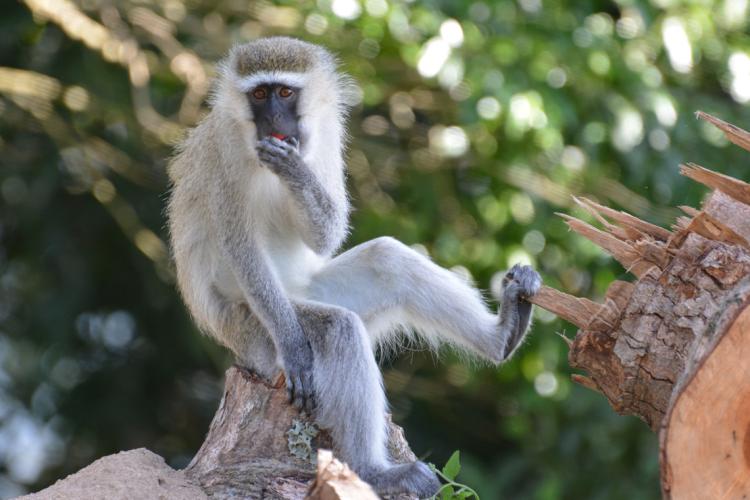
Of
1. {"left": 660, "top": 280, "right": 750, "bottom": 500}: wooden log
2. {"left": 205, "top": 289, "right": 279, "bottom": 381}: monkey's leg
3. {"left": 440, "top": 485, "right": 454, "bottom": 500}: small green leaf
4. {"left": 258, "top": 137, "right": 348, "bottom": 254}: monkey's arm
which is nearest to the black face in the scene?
{"left": 258, "top": 137, "right": 348, "bottom": 254}: monkey's arm

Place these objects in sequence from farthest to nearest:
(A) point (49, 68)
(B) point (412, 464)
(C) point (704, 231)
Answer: (A) point (49, 68) → (B) point (412, 464) → (C) point (704, 231)

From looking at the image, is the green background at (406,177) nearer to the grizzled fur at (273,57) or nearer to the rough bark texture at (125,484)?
the grizzled fur at (273,57)

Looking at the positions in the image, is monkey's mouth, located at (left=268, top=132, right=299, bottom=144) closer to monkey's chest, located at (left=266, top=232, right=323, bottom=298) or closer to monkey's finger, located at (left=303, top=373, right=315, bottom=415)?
monkey's chest, located at (left=266, top=232, right=323, bottom=298)

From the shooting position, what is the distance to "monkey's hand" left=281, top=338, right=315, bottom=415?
18.0ft

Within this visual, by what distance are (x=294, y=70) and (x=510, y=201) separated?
12.4 ft

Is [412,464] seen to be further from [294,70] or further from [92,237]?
[92,237]

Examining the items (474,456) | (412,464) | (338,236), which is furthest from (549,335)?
(412,464)

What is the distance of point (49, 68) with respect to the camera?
10.6m

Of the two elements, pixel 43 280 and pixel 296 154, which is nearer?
pixel 296 154

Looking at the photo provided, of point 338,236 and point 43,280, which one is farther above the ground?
point 338,236

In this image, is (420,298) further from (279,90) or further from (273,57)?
(273,57)

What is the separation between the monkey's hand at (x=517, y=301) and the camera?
6117mm

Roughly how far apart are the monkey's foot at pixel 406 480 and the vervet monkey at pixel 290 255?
0.74 feet

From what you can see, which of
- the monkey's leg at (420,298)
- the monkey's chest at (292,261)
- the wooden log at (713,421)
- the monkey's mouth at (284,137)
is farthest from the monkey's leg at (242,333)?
the wooden log at (713,421)
